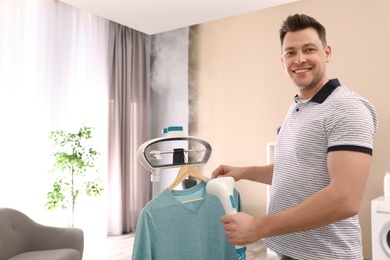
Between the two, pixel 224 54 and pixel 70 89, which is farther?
pixel 224 54

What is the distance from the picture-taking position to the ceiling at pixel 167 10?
409 cm

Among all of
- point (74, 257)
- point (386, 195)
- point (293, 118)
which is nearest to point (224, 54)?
point (386, 195)

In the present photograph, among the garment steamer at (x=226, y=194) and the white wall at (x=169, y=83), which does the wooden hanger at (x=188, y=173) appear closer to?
the garment steamer at (x=226, y=194)

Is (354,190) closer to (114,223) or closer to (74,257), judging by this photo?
(74,257)

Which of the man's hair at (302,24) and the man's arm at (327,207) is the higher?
the man's hair at (302,24)

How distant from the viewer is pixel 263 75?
172 inches

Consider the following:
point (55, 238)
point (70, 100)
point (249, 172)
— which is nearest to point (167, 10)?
point (70, 100)

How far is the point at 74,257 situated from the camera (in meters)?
2.54

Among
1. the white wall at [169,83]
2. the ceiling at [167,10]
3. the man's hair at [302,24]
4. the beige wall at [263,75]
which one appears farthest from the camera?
the white wall at [169,83]

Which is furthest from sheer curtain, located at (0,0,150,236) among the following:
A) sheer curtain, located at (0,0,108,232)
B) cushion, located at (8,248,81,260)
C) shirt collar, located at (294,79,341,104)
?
shirt collar, located at (294,79,341,104)

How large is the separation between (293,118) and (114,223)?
3951mm

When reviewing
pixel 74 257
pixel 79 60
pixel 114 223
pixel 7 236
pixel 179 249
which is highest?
pixel 79 60

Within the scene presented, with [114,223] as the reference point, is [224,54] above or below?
above

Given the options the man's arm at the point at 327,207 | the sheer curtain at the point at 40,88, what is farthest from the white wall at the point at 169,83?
the man's arm at the point at 327,207
